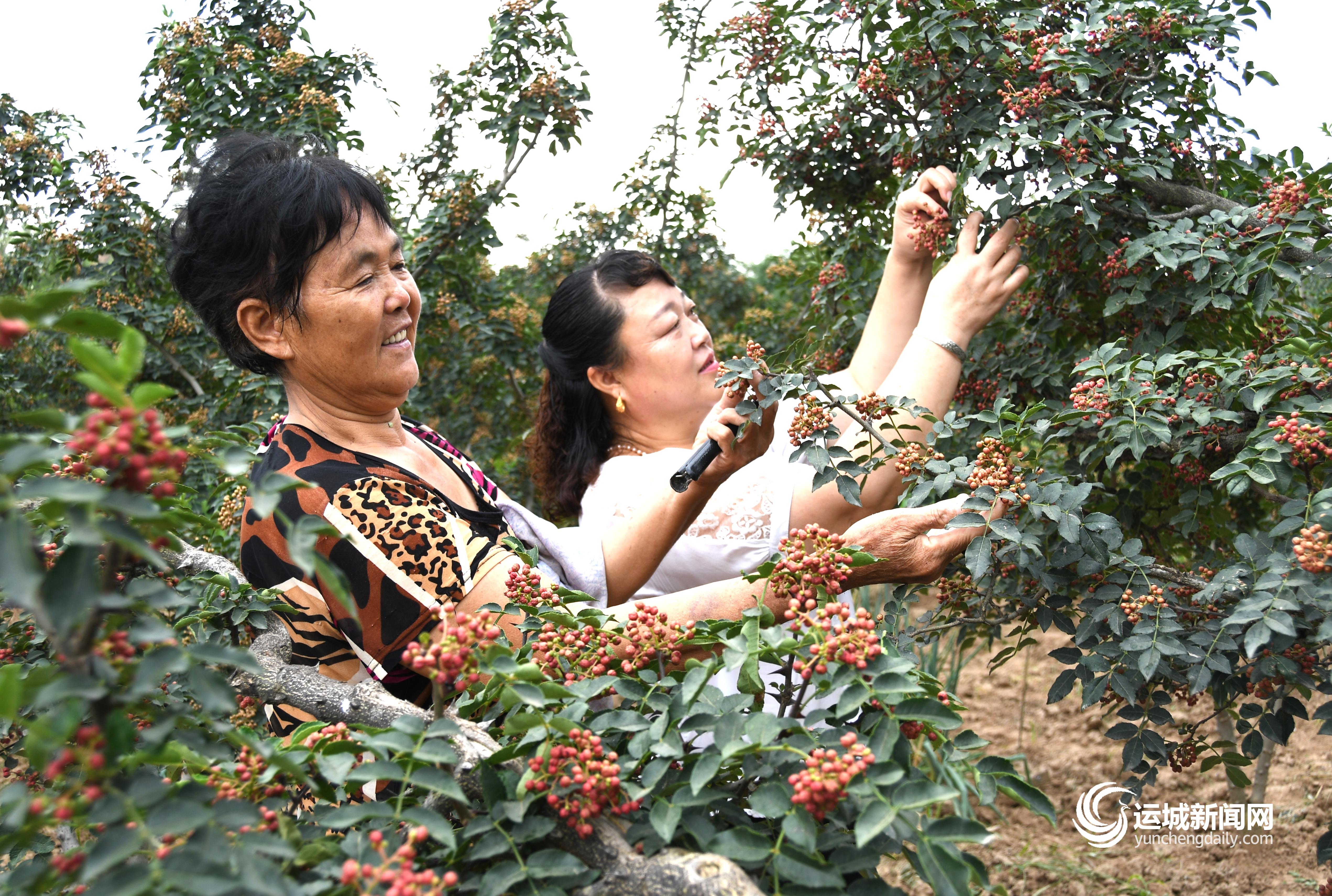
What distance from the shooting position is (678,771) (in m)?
1.12

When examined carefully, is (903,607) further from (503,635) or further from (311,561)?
(311,561)

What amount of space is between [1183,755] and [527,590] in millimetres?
1408

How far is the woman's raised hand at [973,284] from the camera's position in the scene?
2.27 meters

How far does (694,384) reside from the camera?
8.91ft

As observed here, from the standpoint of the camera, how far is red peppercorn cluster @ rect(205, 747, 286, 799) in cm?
99

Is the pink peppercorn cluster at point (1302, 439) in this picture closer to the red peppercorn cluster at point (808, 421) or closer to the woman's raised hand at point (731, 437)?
the red peppercorn cluster at point (808, 421)

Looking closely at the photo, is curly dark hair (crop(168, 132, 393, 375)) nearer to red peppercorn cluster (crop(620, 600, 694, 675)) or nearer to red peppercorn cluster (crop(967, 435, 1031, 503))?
red peppercorn cluster (crop(620, 600, 694, 675))

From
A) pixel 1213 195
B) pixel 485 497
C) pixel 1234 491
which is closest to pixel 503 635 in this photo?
pixel 485 497

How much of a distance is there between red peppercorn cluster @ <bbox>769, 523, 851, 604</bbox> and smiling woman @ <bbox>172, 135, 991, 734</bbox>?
0.29m

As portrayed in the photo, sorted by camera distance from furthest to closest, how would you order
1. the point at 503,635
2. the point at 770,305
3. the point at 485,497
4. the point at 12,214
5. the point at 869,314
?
the point at 770,305 < the point at 12,214 < the point at 869,314 < the point at 485,497 < the point at 503,635

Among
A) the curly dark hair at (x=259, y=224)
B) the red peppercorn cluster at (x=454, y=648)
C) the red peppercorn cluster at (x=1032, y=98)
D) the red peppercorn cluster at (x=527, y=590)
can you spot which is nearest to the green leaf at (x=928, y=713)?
the red peppercorn cluster at (x=454, y=648)

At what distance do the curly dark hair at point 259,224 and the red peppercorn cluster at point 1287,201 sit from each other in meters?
1.81

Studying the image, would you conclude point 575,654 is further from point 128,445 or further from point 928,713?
point 128,445

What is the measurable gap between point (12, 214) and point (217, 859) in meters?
4.74
